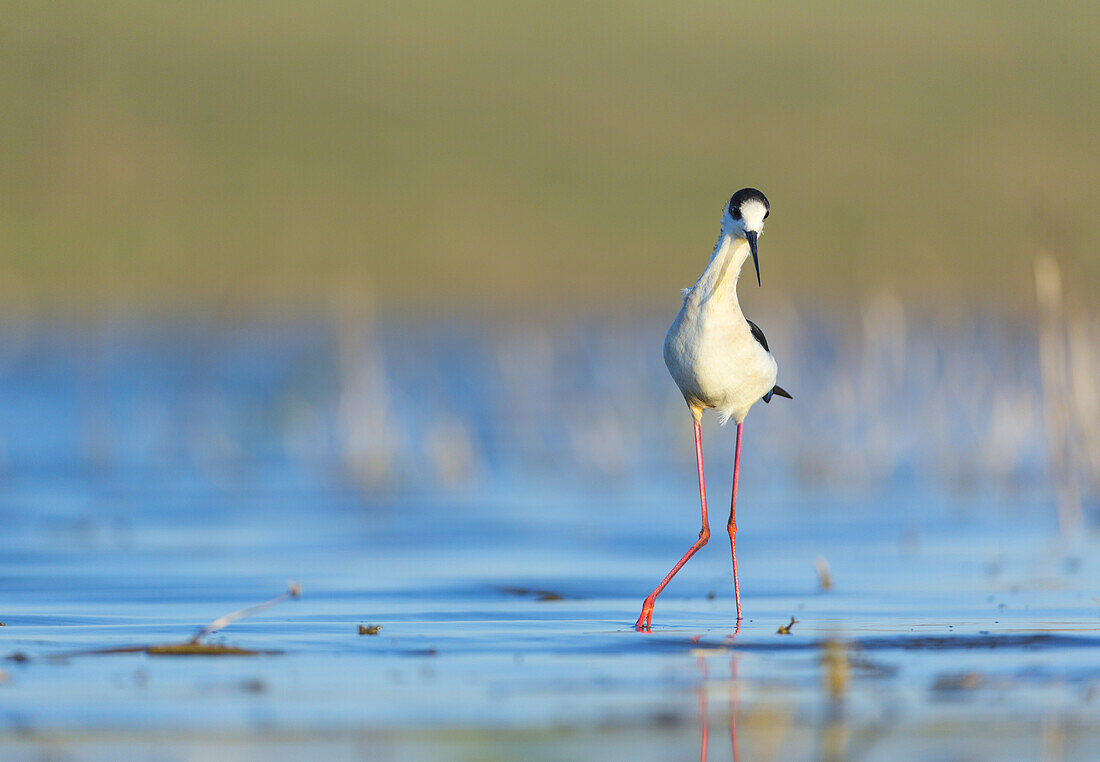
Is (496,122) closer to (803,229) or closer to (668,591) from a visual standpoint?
(803,229)

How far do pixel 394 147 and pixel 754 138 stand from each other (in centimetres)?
1284

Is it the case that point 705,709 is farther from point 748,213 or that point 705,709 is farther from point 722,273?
point 748,213

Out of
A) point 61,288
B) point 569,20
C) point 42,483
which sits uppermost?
point 569,20

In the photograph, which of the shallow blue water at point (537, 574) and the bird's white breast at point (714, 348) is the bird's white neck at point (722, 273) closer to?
the bird's white breast at point (714, 348)

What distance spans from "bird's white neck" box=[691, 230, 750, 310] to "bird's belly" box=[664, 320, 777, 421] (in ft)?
0.43

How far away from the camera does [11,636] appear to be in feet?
24.5

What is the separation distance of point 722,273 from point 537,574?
2.56 m

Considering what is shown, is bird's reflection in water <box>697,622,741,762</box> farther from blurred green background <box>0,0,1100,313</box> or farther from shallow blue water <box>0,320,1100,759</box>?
blurred green background <box>0,0,1100,313</box>

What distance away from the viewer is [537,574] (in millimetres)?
10000

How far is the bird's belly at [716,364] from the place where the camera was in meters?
8.05

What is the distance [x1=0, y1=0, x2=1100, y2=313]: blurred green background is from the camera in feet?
182

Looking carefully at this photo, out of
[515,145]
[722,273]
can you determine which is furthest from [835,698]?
[515,145]

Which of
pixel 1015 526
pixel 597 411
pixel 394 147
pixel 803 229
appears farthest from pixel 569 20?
pixel 1015 526

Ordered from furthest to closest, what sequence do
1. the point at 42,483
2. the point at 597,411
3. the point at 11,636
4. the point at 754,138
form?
the point at 754,138 < the point at 597,411 < the point at 42,483 < the point at 11,636
